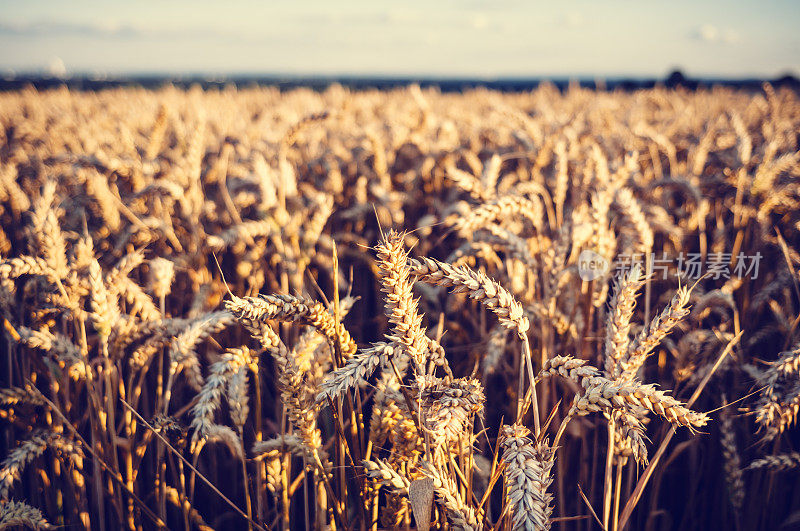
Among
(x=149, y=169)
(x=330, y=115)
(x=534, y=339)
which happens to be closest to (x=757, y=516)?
(x=534, y=339)

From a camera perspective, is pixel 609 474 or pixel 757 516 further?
pixel 757 516

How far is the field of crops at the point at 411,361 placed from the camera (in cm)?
92

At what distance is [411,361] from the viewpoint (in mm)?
1465

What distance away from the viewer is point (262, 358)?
2.42 m

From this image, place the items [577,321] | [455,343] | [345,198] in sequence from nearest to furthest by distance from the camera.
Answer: [577,321] → [455,343] → [345,198]

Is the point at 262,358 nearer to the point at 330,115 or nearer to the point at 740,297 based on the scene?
the point at 330,115

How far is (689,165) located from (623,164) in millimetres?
1821

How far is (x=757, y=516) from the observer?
176 cm

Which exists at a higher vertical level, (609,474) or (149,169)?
(149,169)

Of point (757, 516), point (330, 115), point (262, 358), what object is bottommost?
point (757, 516)

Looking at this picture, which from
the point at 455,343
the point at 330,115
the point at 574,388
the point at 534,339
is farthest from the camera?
the point at 330,115

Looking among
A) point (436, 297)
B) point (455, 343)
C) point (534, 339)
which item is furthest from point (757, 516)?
point (436, 297)

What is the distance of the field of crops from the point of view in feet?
3.02

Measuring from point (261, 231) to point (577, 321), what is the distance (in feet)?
4.49
